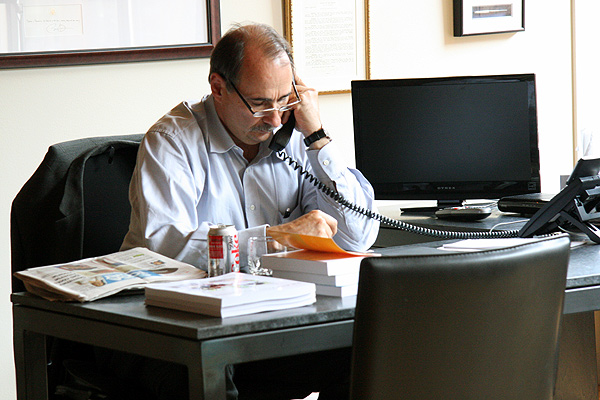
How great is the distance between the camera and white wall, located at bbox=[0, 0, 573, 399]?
117 inches

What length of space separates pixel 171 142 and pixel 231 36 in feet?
1.15

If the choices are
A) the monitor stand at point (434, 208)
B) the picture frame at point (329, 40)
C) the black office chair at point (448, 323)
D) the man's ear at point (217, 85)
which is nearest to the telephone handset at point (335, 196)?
the man's ear at point (217, 85)

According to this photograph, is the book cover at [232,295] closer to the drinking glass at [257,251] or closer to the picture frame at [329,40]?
the drinking glass at [257,251]

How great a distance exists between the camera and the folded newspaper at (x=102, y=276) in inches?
57.0

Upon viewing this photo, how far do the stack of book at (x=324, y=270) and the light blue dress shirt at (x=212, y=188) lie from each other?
35 cm

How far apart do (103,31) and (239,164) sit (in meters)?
1.17

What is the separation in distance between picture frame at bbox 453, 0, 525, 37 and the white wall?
0.05 metres

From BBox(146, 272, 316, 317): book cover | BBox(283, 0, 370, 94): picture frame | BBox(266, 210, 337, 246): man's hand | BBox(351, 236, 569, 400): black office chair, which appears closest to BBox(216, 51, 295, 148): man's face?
BBox(266, 210, 337, 246): man's hand

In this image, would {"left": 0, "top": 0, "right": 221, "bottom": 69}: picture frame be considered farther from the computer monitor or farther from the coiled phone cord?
the coiled phone cord

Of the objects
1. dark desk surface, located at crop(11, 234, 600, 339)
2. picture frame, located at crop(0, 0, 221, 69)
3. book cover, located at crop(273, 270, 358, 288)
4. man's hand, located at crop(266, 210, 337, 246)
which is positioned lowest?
dark desk surface, located at crop(11, 234, 600, 339)

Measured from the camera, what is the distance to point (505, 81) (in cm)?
282

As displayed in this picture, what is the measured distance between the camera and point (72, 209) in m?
2.04

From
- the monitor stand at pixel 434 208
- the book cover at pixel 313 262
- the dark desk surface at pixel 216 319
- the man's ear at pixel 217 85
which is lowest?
the monitor stand at pixel 434 208

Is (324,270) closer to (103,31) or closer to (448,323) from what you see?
(448,323)
